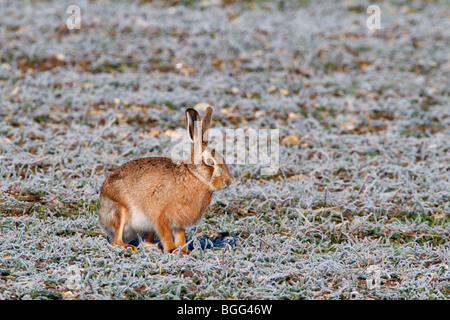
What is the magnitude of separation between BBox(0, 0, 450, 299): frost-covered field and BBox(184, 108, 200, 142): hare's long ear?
942 millimetres

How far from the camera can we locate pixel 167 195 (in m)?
4.88

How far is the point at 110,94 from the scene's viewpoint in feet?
30.4

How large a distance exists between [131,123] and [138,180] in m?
3.62

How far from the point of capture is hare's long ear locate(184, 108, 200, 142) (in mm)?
4617

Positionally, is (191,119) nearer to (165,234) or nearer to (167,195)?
(167,195)

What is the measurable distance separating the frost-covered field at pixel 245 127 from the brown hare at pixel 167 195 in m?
0.21

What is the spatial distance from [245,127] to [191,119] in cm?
396

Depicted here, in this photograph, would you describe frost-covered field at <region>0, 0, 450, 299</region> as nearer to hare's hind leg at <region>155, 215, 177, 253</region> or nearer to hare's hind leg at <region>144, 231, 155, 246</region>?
hare's hind leg at <region>155, 215, 177, 253</region>

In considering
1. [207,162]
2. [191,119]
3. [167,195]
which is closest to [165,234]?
[167,195]

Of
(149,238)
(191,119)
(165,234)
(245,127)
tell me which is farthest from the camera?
(245,127)

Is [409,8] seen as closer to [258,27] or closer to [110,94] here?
[258,27]

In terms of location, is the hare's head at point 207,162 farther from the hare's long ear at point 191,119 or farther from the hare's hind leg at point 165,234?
the hare's hind leg at point 165,234

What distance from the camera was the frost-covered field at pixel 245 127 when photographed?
180 inches
